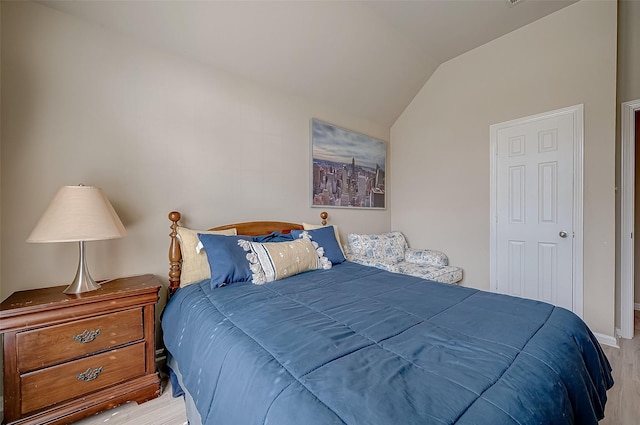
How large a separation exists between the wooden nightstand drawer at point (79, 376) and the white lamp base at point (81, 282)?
38 centimetres

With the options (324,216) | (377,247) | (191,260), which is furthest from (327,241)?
(191,260)

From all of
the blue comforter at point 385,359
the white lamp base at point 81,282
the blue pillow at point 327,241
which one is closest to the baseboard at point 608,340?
the blue comforter at point 385,359

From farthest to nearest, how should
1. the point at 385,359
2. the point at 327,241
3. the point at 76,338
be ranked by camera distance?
1. the point at 327,241
2. the point at 76,338
3. the point at 385,359

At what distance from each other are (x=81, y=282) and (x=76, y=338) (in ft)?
1.02

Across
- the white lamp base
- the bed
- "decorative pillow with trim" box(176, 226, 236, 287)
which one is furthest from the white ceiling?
the bed

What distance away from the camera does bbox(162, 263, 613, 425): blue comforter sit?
0.70 metres

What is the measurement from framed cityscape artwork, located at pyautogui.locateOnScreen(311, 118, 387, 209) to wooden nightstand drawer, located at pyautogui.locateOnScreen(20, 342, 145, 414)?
2079mm

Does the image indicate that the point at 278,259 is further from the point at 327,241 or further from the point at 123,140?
the point at 123,140

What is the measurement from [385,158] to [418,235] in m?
1.24

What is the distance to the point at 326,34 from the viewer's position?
246 cm

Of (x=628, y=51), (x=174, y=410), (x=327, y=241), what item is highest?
(x=628, y=51)

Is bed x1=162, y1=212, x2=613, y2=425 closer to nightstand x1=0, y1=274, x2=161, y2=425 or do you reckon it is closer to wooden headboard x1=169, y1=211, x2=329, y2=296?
nightstand x1=0, y1=274, x2=161, y2=425

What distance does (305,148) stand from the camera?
2975 millimetres

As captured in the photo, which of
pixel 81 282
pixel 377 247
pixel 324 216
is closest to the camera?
pixel 81 282
